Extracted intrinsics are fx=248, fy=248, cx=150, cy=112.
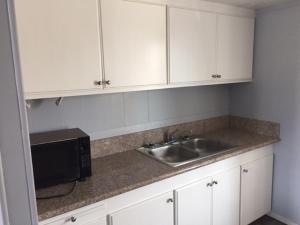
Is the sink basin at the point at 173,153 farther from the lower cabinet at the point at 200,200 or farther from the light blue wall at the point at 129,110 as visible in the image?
the lower cabinet at the point at 200,200

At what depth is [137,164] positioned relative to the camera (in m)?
1.82

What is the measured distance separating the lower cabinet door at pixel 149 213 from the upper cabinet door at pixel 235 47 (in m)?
1.23

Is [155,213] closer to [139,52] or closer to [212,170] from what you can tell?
[212,170]

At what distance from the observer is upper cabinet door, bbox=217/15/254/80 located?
2.19 metres

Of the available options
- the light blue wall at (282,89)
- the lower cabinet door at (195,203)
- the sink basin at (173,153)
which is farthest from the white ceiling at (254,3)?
the lower cabinet door at (195,203)

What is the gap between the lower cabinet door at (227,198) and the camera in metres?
2.01

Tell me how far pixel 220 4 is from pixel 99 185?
174 centimetres

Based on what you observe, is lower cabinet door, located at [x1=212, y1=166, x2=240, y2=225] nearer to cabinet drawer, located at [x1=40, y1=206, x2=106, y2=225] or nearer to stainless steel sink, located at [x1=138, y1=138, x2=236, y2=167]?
stainless steel sink, located at [x1=138, y1=138, x2=236, y2=167]

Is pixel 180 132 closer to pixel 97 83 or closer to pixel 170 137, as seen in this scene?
pixel 170 137

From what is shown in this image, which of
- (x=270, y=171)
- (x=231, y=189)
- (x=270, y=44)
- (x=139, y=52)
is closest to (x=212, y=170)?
(x=231, y=189)

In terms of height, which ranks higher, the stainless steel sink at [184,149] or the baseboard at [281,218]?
the stainless steel sink at [184,149]

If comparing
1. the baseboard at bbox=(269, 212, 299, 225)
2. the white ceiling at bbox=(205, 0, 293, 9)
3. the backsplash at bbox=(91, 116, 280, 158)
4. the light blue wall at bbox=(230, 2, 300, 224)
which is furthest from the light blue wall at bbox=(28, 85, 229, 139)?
the baseboard at bbox=(269, 212, 299, 225)

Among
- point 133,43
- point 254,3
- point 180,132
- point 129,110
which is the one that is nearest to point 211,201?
point 180,132

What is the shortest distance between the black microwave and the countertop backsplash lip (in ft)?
0.20
